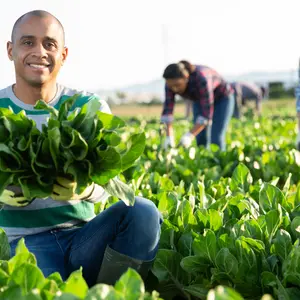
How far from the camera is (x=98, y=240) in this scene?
2.83 metres

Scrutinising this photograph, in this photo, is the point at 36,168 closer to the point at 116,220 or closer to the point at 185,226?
the point at 116,220

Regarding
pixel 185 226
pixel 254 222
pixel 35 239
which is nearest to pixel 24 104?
pixel 35 239

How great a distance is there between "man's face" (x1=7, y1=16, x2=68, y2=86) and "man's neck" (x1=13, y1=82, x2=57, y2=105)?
3 centimetres

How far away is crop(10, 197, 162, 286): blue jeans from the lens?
273 centimetres

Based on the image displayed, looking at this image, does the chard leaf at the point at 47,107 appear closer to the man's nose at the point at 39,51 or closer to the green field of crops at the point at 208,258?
the green field of crops at the point at 208,258

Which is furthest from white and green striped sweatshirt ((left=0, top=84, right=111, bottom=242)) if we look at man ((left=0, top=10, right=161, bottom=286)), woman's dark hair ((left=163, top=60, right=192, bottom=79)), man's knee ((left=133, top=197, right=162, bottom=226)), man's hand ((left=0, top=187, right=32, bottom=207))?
woman's dark hair ((left=163, top=60, right=192, bottom=79))

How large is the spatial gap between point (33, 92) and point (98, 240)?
77 cm

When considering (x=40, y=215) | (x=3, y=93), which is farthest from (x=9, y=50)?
(x=40, y=215)

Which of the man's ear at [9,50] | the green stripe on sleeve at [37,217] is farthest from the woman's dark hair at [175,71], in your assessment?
the green stripe on sleeve at [37,217]

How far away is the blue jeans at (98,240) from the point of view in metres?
2.73

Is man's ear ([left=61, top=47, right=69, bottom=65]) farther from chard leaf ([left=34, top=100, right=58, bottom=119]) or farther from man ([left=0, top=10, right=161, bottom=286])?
chard leaf ([left=34, top=100, right=58, bottom=119])

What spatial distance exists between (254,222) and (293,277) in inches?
16.3

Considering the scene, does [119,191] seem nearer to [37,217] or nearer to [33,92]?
[37,217]

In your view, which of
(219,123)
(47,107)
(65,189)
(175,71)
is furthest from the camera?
(219,123)
